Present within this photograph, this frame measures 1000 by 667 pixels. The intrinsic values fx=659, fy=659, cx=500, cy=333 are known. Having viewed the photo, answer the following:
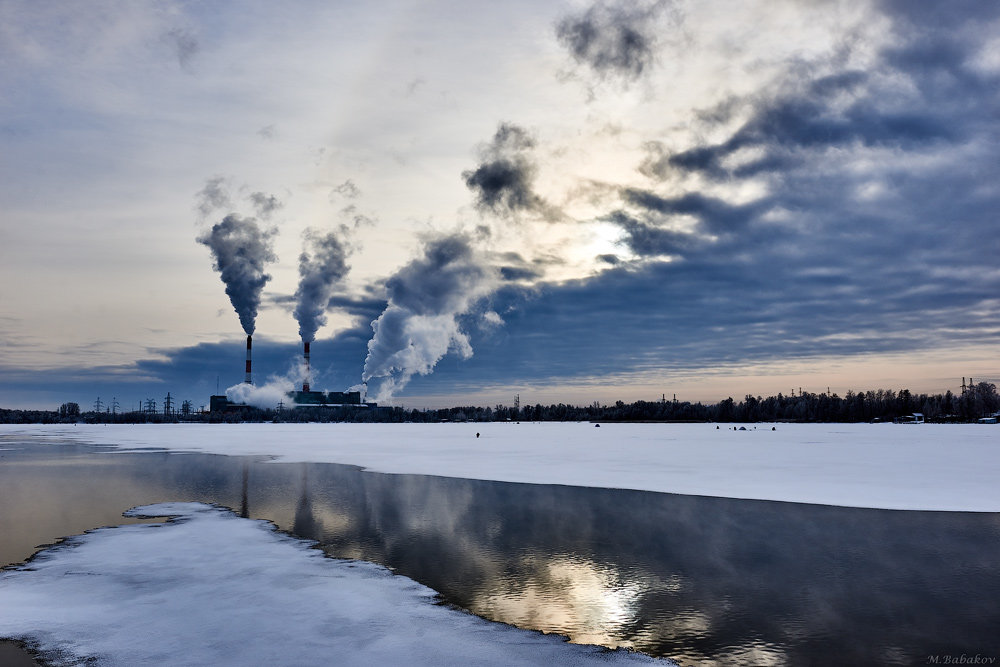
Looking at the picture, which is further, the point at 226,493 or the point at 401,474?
the point at 401,474

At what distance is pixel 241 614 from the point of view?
10133mm

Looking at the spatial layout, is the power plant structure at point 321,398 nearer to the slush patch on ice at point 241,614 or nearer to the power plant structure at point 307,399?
the power plant structure at point 307,399

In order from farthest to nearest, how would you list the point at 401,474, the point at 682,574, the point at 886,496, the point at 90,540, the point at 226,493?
the point at 401,474 → the point at 226,493 → the point at 886,496 → the point at 90,540 → the point at 682,574

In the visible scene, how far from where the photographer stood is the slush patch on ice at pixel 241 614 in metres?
8.40

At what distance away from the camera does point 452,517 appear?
1852cm

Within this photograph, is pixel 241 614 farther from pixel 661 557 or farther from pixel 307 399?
pixel 307 399

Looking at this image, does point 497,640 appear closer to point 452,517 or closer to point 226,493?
point 452,517

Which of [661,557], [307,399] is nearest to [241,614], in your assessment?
[661,557]

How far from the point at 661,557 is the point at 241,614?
26.5ft

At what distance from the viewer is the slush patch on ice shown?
8398mm

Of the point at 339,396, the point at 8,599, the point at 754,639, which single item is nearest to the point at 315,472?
the point at 8,599

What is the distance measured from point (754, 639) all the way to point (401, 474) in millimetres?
23875

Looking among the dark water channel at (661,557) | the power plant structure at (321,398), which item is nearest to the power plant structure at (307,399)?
the power plant structure at (321,398)

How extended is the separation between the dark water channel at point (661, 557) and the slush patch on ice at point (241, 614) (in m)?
0.68
